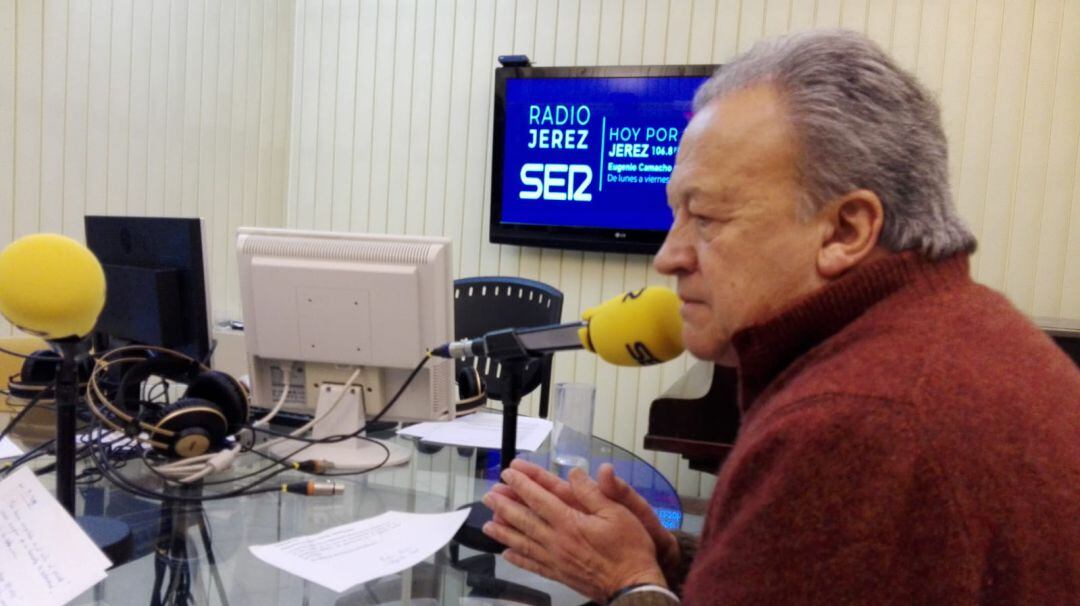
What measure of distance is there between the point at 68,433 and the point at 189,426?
1.28ft

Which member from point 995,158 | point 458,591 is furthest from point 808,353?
point 995,158

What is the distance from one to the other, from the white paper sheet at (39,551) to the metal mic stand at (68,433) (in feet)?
0.11

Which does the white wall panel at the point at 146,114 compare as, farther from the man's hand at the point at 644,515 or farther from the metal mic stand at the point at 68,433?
the man's hand at the point at 644,515

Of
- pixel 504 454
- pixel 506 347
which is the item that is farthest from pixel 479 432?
pixel 506 347

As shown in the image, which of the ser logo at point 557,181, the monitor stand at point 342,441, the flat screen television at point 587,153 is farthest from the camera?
the ser logo at point 557,181

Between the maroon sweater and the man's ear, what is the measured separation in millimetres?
93

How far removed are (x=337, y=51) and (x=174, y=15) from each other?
0.78m

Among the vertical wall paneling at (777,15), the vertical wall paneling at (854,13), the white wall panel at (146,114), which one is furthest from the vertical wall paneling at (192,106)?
the vertical wall paneling at (854,13)

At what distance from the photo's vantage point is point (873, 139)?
759mm

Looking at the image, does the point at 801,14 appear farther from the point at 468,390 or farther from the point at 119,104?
the point at 119,104

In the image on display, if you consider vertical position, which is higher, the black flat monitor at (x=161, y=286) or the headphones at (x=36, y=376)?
the black flat monitor at (x=161, y=286)

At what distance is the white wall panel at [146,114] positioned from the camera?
2643 millimetres

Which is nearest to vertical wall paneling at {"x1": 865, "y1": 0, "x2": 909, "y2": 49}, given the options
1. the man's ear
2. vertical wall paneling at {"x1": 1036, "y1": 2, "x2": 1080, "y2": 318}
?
vertical wall paneling at {"x1": 1036, "y1": 2, "x2": 1080, "y2": 318}

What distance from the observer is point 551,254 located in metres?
3.47
